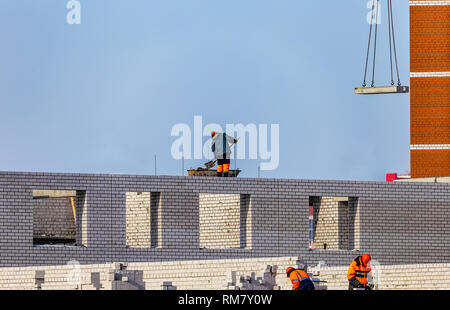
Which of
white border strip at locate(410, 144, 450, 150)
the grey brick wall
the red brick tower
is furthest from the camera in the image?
white border strip at locate(410, 144, 450, 150)

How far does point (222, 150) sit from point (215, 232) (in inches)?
94.3

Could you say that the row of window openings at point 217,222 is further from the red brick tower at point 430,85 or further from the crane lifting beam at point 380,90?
the red brick tower at point 430,85

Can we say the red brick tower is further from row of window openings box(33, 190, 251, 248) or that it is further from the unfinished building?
row of window openings box(33, 190, 251, 248)

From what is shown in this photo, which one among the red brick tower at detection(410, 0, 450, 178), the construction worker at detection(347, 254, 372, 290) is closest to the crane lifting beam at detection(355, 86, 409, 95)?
the red brick tower at detection(410, 0, 450, 178)

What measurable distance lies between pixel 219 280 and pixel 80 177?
424 centimetres

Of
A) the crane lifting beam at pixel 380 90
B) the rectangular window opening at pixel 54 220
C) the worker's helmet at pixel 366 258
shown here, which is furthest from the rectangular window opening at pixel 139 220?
the crane lifting beam at pixel 380 90

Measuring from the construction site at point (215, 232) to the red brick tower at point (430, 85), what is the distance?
50.0ft

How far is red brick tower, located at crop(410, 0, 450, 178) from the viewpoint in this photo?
49.5 meters

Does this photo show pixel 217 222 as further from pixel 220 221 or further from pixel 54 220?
pixel 54 220

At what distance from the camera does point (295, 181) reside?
1196 inches

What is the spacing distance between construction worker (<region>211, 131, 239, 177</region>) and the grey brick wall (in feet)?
5.55
